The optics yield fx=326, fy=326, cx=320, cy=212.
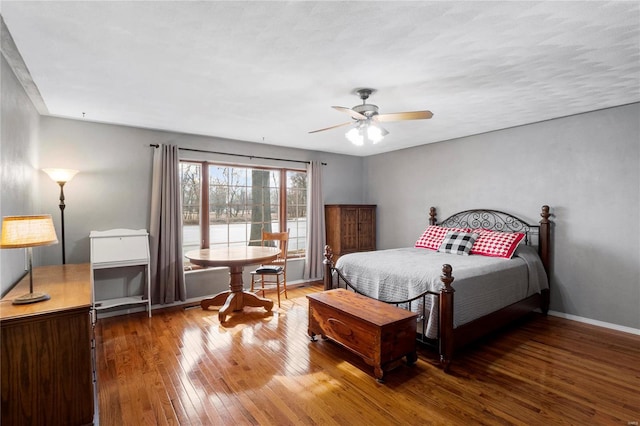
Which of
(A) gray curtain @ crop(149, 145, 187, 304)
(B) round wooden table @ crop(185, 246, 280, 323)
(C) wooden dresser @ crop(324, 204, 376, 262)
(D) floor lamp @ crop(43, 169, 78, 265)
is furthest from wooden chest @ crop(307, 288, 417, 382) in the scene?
(D) floor lamp @ crop(43, 169, 78, 265)

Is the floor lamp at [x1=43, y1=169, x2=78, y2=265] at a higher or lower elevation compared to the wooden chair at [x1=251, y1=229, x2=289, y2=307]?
higher

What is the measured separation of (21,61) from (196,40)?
4.65ft

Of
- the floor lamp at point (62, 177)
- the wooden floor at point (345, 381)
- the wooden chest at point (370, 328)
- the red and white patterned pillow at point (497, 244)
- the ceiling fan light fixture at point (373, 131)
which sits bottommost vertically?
the wooden floor at point (345, 381)

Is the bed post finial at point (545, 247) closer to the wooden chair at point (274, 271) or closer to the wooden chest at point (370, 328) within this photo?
the wooden chest at point (370, 328)

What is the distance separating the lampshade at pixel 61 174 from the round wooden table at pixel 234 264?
1476mm

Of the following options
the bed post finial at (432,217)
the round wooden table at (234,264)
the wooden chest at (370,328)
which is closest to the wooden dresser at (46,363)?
Result: the round wooden table at (234,264)

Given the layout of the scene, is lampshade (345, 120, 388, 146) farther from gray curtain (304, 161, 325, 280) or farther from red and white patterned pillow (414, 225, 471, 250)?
gray curtain (304, 161, 325, 280)

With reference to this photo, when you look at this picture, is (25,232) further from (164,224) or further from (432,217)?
(432,217)

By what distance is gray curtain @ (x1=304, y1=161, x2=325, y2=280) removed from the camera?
18.5ft

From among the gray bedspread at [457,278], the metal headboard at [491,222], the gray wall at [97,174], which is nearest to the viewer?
the gray bedspread at [457,278]

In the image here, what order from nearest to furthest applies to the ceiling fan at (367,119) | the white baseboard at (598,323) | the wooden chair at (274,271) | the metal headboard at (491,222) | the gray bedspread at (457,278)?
the ceiling fan at (367,119)
the gray bedspread at (457,278)
the white baseboard at (598,323)
the metal headboard at (491,222)
the wooden chair at (274,271)

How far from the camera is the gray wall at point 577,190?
3.40 metres

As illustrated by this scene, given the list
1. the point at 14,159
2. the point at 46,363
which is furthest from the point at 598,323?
the point at 14,159

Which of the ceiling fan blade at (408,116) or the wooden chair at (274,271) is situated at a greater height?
the ceiling fan blade at (408,116)
